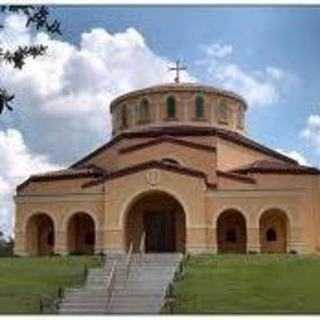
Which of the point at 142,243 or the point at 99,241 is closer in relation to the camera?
the point at 142,243

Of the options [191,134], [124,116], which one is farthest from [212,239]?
[124,116]

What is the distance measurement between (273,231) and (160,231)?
3230 mm

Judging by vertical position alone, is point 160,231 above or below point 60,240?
above

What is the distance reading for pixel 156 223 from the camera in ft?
96.1

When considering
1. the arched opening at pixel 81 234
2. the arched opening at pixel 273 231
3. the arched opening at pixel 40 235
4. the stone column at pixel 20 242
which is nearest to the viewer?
the arched opening at pixel 273 231

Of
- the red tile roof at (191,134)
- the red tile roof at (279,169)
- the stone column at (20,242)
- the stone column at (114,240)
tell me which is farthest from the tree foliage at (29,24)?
the red tile roof at (191,134)

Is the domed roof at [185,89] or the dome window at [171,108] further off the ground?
the domed roof at [185,89]

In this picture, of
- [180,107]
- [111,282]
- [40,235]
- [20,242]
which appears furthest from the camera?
[180,107]

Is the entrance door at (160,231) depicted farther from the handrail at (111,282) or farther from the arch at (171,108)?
the handrail at (111,282)

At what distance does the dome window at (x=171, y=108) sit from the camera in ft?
108

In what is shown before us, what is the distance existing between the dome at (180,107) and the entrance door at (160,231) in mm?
4361

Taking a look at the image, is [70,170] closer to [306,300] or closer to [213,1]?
[306,300]

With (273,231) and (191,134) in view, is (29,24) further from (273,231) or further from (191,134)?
(191,134)

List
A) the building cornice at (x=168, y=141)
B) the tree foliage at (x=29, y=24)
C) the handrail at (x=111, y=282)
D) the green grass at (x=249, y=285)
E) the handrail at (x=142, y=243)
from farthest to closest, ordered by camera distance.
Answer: the building cornice at (x=168, y=141) < the handrail at (x=142, y=243) < the handrail at (x=111, y=282) < the green grass at (x=249, y=285) < the tree foliage at (x=29, y=24)
